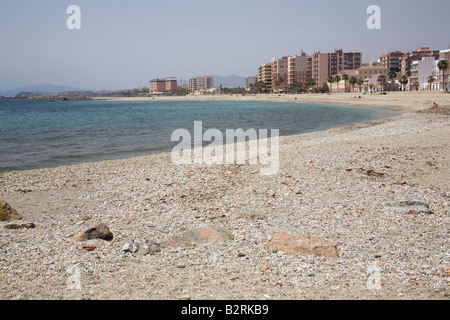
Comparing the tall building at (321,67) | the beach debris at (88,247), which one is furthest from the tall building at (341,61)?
the beach debris at (88,247)

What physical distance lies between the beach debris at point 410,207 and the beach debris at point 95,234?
6611 mm

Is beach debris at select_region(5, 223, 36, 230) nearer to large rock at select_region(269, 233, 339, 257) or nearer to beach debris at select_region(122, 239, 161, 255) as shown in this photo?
beach debris at select_region(122, 239, 161, 255)

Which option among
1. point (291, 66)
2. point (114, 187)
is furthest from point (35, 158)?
point (291, 66)

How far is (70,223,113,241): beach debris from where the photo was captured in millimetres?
7836

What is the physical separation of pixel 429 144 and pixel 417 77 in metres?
100

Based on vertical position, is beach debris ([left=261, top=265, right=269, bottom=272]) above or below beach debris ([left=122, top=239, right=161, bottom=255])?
below

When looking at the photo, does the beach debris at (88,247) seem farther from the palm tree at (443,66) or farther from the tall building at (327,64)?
the tall building at (327,64)

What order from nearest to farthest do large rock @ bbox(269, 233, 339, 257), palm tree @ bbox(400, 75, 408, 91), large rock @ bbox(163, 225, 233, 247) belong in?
large rock @ bbox(269, 233, 339, 257)
large rock @ bbox(163, 225, 233, 247)
palm tree @ bbox(400, 75, 408, 91)

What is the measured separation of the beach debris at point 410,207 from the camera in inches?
353

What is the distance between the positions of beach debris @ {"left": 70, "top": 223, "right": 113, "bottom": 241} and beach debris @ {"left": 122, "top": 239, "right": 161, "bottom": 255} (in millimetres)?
608

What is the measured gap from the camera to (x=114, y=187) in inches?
498

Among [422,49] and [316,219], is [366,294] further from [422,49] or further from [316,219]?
[422,49]

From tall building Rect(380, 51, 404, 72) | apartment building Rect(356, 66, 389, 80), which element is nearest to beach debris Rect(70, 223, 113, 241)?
apartment building Rect(356, 66, 389, 80)

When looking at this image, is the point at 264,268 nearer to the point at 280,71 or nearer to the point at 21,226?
the point at 21,226
